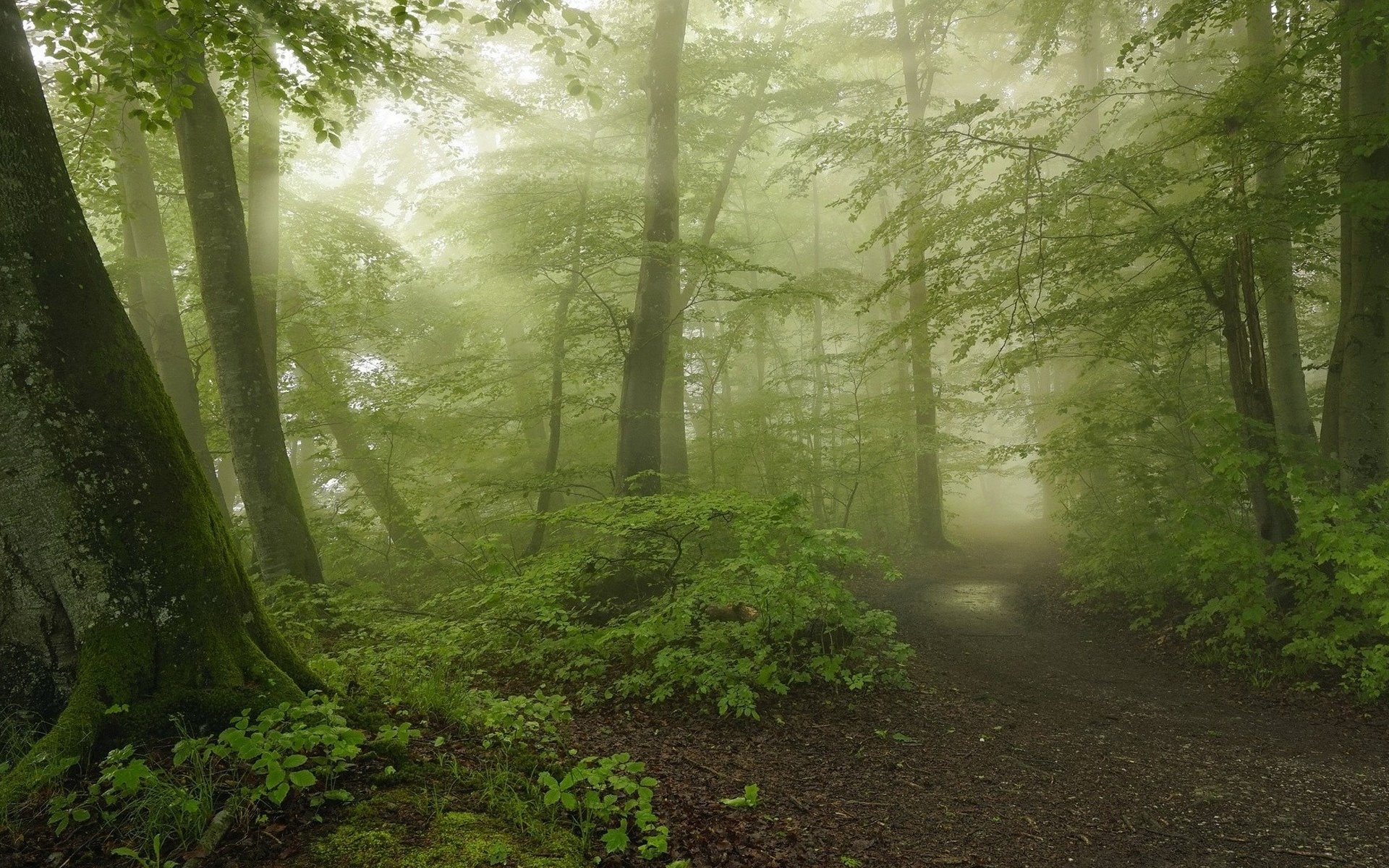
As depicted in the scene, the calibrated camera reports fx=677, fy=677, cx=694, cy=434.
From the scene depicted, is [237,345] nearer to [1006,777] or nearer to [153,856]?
[153,856]

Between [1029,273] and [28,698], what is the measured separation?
876 centimetres

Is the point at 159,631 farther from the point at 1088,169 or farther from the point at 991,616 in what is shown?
the point at 991,616

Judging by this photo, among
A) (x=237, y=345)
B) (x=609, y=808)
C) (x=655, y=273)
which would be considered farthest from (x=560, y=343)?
(x=609, y=808)

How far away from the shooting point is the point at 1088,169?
6609 millimetres

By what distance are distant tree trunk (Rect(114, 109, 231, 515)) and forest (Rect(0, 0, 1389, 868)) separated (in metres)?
0.06

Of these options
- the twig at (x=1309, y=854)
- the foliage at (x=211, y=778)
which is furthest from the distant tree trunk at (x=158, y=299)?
the twig at (x=1309, y=854)

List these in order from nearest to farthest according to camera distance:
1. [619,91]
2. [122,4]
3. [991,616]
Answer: [122,4] < [991,616] < [619,91]

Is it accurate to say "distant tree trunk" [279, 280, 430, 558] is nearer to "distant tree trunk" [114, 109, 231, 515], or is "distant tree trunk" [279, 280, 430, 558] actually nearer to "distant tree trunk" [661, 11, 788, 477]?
"distant tree trunk" [114, 109, 231, 515]

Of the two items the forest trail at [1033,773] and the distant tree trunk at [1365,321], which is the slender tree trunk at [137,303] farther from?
the distant tree trunk at [1365,321]

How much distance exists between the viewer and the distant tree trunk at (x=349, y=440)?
34.6ft

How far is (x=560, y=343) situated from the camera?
11297 mm

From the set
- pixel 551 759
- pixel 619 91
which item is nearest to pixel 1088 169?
pixel 551 759

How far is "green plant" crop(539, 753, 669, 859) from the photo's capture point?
108 inches

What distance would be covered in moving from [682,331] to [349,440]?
6.73m
